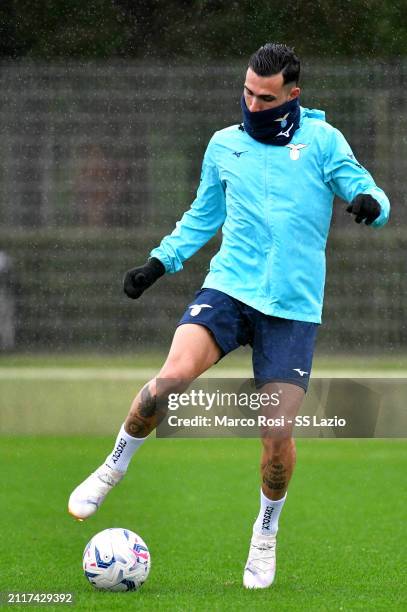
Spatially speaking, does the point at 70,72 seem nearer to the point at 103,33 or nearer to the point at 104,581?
the point at 103,33

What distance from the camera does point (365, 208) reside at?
5.81m

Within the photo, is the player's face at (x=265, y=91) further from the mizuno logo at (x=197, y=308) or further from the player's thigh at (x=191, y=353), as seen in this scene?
the player's thigh at (x=191, y=353)

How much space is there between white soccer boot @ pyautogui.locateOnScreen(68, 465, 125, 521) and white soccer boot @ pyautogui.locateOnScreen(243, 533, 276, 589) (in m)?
0.59

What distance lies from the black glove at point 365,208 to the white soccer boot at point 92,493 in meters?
1.34

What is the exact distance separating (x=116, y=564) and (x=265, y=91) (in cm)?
182

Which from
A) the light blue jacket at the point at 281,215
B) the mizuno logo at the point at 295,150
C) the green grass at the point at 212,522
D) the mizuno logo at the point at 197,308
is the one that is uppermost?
the mizuno logo at the point at 295,150

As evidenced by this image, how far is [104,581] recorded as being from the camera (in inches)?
237

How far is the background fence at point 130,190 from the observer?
436 inches

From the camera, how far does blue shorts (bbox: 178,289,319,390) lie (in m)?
6.11

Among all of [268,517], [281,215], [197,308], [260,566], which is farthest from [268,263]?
[260,566]

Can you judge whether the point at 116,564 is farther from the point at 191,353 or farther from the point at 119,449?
the point at 191,353

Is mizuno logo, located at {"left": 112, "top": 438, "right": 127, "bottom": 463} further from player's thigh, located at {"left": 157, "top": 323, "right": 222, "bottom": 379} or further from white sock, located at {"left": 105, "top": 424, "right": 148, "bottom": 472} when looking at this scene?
player's thigh, located at {"left": 157, "top": 323, "right": 222, "bottom": 379}

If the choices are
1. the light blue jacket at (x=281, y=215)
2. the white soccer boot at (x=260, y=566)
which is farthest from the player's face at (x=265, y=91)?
the white soccer boot at (x=260, y=566)

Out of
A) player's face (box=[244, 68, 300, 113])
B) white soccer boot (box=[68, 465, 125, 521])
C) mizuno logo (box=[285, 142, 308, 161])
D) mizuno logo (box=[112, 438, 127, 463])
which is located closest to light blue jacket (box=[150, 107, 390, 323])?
mizuno logo (box=[285, 142, 308, 161])
